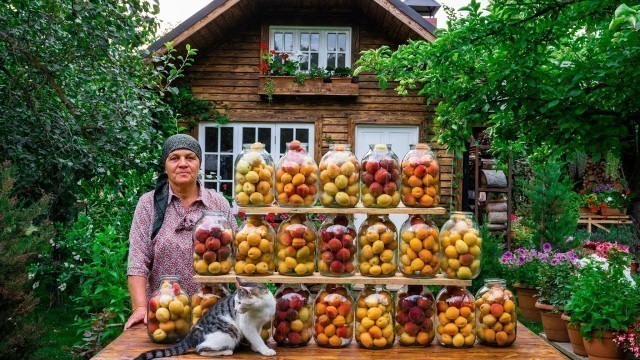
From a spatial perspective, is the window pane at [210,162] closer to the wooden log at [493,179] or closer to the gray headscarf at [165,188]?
the wooden log at [493,179]

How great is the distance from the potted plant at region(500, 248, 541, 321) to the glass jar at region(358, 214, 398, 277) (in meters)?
4.65

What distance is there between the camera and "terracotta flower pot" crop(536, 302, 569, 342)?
6.00 m

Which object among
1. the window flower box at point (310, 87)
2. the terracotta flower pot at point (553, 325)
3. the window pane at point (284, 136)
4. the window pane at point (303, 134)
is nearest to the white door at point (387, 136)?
the window flower box at point (310, 87)

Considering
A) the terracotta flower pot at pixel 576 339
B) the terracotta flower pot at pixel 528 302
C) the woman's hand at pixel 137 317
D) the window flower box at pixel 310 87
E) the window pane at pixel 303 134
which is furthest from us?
the window pane at pixel 303 134

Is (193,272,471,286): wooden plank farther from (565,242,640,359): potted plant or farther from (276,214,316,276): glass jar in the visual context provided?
(565,242,640,359): potted plant

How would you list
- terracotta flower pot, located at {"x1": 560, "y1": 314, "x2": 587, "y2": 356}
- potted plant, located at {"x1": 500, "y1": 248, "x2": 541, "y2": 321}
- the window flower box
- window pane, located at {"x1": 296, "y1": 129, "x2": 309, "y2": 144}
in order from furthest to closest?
window pane, located at {"x1": 296, "y1": 129, "x2": 309, "y2": 144} → the window flower box → potted plant, located at {"x1": 500, "y1": 248, "x2": 541, "y2": 321} → terracotta flower pot, located at {"x1": 560, "y1": 314, "x2": 587, "y2": 356}

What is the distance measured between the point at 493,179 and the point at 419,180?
336 inches

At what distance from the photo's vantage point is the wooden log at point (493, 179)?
10742 mm

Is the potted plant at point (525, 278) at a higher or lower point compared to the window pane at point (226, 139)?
lower

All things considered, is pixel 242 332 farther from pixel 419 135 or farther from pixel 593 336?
pixel 419 135

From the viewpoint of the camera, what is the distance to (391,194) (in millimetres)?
2604

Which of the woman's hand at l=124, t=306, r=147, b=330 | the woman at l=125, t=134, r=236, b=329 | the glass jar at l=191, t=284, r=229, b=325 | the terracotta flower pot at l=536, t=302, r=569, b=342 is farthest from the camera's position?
the terracotta flower pot at l=536, t=302, r=569, b=342

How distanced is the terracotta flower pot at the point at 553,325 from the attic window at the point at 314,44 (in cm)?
496

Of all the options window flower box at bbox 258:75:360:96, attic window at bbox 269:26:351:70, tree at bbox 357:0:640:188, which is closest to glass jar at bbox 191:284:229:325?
tree at bbox 357:0:640:188
